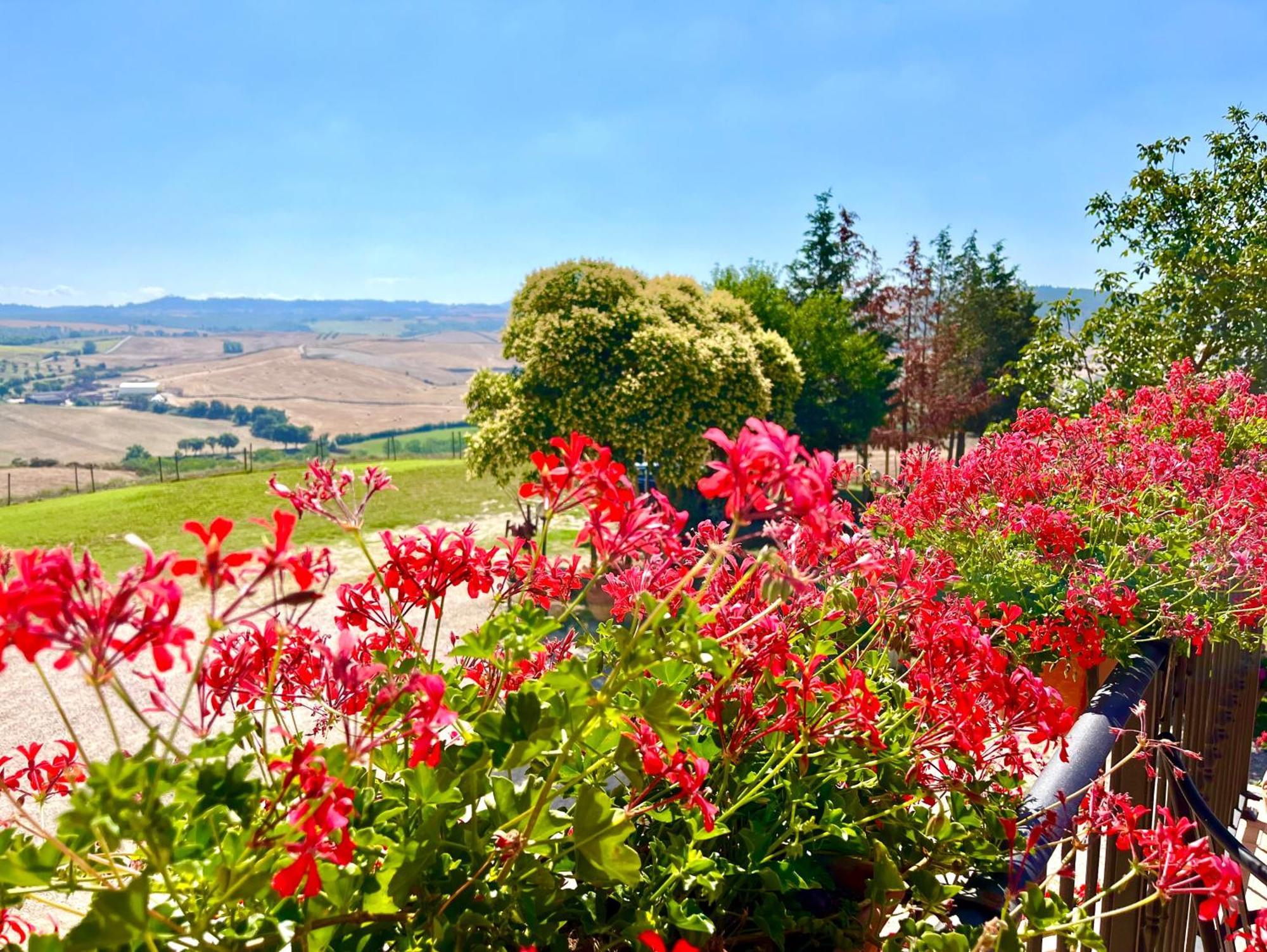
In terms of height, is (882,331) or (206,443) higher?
(882,331)

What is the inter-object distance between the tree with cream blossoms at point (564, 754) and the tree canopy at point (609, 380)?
8.21m

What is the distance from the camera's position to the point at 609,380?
980 centimetres

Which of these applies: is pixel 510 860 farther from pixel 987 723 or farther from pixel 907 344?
pixel 907 344

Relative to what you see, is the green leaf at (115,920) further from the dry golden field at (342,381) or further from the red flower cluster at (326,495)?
the dry golden field at (342,381)

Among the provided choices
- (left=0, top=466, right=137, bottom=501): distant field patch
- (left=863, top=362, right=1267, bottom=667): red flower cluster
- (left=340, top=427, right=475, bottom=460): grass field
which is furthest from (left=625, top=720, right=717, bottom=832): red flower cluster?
(left=340, top=427, right=475, bottom=460): grass field

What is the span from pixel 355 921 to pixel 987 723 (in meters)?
0.74

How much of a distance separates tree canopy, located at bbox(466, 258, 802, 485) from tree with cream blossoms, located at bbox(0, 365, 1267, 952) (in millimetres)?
8207

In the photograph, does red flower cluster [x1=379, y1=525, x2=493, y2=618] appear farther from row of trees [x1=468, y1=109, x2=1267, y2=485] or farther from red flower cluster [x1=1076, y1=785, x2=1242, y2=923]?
row of trees [x1=468, y1=109, x2=1267, y2=485]

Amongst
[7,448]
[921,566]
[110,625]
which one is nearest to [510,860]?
[110,625]

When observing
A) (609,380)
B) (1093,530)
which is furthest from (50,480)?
(1093,530)

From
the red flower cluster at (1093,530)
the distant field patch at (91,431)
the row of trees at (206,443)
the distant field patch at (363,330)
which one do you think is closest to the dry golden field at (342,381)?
the distant field patch at (91,431)

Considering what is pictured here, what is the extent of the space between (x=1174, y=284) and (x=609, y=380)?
19.4 ft

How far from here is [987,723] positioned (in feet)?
3.24

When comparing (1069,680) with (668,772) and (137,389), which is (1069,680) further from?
(137,389)
